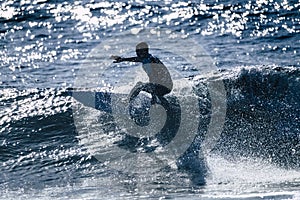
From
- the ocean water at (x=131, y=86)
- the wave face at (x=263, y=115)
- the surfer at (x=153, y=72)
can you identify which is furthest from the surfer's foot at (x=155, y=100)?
the wave face at (x=263, y=115)

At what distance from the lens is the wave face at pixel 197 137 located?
12.9 metres

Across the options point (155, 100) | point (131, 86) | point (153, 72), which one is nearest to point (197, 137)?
Answer: point (155, 100)

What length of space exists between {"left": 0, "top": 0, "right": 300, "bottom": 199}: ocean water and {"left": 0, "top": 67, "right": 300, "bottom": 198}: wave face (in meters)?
0.02

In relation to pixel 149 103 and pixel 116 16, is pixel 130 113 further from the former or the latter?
pixel 116 16

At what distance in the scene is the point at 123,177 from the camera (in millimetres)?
12414

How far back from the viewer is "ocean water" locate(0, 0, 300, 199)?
12.2m

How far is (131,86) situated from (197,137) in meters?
3.05

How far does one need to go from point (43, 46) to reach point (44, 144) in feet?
21.6

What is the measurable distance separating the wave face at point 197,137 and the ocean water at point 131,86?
0.9 inches

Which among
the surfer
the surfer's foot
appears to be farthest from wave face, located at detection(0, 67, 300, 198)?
the surfer

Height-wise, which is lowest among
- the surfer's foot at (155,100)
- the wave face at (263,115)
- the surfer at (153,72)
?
the wave face at (263,115)

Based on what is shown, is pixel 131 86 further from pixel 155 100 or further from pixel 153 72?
pixel 153 72

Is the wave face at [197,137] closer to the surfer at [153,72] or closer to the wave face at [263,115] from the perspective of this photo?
the wave face at [263,115]

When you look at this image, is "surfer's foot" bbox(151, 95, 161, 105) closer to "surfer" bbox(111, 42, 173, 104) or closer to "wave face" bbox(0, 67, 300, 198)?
"surfer" bbox(111, 42, 173, 104)
